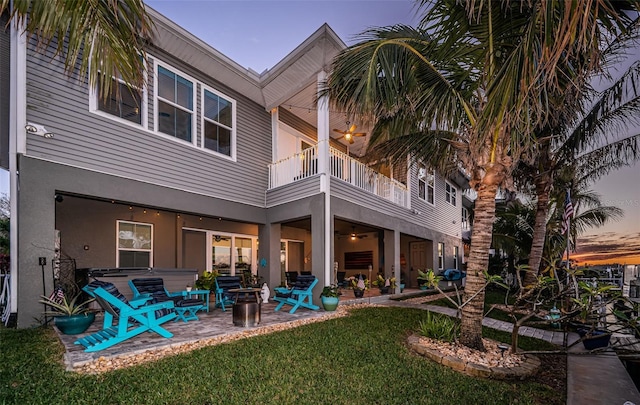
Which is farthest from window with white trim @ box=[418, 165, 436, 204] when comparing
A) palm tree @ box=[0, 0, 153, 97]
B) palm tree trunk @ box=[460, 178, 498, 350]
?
palm tree @ box=[0, 0, 153, 97]

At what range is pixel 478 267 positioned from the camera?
5.46 metres

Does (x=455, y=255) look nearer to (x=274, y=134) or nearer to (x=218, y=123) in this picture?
(x=274, y=134)

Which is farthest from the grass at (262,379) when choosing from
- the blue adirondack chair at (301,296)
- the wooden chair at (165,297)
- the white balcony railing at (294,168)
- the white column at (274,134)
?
the white column at (274,134)

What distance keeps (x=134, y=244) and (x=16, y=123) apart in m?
5.04

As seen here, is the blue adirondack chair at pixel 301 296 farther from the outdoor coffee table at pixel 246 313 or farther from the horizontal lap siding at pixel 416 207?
the horizontal lap siding at pixel 416 207

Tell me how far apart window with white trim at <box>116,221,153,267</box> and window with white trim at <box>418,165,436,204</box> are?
473 inches

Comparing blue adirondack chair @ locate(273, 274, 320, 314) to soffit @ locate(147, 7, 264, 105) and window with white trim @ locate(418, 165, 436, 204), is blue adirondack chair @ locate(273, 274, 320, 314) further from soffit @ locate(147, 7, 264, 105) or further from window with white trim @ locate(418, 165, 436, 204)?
window with white trim @ locate(418, 165, 436, 204)

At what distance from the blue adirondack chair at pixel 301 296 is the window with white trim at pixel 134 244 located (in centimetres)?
472

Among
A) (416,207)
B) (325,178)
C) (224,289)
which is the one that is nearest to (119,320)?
(224,289)

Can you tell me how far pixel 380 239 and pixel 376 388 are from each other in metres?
11.8

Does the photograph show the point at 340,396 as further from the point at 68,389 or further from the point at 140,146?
the point at 140,146

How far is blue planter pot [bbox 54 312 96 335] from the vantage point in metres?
5.73

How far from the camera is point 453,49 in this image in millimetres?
5453

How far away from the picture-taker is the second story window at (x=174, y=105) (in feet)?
27.9
